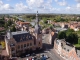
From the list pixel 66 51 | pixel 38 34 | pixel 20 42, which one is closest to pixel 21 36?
pixel 20 42

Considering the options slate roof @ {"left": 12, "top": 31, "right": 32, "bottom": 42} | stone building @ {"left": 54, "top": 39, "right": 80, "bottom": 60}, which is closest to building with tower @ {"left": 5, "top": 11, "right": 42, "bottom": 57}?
slate roof @ {"left": 12, "top": 31, "right": 32, "bottom": 42}

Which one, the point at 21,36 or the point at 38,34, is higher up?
the point at 38,34

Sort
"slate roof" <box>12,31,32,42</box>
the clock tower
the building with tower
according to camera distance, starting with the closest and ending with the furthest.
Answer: the building with tower
"slate roof" <box>12,31,32,42</box>
the clock tower

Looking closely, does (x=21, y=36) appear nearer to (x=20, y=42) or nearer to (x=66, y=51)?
(x=20, y=42)

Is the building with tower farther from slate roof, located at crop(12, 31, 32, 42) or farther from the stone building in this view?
the stone building

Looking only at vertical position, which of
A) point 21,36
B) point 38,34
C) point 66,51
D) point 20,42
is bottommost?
point 66,51

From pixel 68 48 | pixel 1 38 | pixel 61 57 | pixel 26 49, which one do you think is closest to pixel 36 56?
pixel 26 49

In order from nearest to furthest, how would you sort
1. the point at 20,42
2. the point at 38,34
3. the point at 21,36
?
the point at 20,42 → the point at 21,36 → the point at 38,34

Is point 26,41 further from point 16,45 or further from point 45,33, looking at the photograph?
point 45,33
